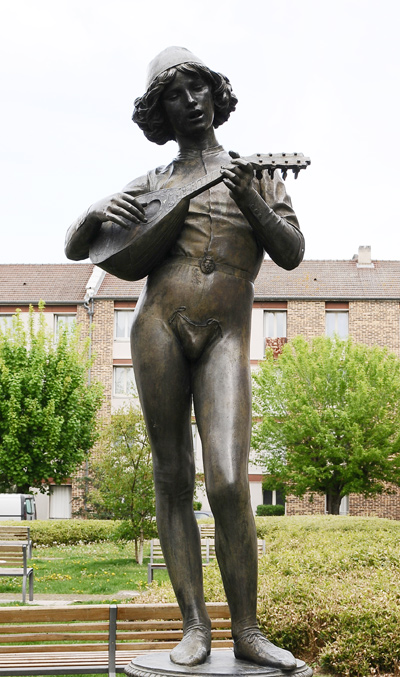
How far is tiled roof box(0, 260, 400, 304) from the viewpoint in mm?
37531

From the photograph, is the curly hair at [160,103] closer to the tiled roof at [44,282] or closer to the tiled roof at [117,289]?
the tiled roof at [117,289]

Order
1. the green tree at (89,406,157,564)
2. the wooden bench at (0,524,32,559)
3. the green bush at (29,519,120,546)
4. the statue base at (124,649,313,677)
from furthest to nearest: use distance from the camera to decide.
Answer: the green bush at (29,519,120,546) < the green tree at (89,406,157,564) < the wooden bench at (0,524,32,559) < the statue base at (124,649,313,677)

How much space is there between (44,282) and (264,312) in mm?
10290

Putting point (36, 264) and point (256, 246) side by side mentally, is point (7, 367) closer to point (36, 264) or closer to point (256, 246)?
point (36, 264)

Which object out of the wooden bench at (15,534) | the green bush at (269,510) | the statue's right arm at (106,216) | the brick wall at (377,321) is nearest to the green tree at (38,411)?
the green bush at (269,510)

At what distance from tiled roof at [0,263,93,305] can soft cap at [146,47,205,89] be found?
1348 inches

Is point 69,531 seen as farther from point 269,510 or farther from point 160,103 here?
point 160,103

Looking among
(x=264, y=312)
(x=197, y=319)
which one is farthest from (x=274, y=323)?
(x=197, y=319)

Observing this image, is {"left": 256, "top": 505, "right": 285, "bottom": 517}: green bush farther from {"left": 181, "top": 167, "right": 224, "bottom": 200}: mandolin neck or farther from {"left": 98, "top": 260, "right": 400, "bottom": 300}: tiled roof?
{"left": 181, "top": 167, "right": 224, "bottom": 200}: mandolin neck

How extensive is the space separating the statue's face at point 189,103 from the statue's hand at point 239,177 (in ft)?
1.58

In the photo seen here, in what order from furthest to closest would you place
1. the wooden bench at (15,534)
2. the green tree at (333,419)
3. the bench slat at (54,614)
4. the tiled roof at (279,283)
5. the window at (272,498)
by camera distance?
the tiled roof at (279,283) → the window at (272,498) → the green tree at (333,419) → the wooden bench at (15,534) → the bench slat at (54,614)

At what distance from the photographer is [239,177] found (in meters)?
3.40

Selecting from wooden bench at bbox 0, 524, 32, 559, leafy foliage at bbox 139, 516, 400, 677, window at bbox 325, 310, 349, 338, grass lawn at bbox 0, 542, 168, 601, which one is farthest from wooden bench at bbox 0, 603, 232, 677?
window at bbox 325, 310, 349, 338

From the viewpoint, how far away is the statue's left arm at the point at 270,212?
3.42 meters
